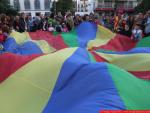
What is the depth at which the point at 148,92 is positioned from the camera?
11.6 ft

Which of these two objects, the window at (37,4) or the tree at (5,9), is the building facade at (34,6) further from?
the tree at (5,9)

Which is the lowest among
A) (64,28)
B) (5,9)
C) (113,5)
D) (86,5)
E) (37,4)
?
(37,4)

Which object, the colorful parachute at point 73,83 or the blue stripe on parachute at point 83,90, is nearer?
the blue stripe on parachute at point 83,90

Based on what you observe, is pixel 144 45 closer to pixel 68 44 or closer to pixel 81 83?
A: pixel 68 44

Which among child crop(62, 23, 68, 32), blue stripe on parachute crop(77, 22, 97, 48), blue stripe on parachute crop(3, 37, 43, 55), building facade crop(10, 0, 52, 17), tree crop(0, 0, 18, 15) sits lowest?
building facade crop(10, 0, 52, 17)

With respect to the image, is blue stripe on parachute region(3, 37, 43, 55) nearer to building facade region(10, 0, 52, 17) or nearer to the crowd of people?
the crowd of people

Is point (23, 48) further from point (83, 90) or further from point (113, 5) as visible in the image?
point (113, 5)

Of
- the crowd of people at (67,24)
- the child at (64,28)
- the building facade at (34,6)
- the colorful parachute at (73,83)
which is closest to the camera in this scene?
the colorful parachute at (73,83)

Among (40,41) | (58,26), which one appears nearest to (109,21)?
(58,26)

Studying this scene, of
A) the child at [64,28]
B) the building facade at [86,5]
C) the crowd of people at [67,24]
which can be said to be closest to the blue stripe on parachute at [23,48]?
the crowd of people at [67,24]

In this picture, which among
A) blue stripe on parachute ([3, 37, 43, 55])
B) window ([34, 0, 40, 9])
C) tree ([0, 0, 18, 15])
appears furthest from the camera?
window ([34, 0, 40, 9])

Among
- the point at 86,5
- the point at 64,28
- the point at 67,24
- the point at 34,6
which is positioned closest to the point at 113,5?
the point at 86,5

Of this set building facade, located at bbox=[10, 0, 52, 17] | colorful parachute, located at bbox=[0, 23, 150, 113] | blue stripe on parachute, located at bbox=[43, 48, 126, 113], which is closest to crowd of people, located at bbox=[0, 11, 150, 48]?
colorful parachute, located at bbox=[0, 23, 150, 113]

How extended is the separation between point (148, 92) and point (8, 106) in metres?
1.60
